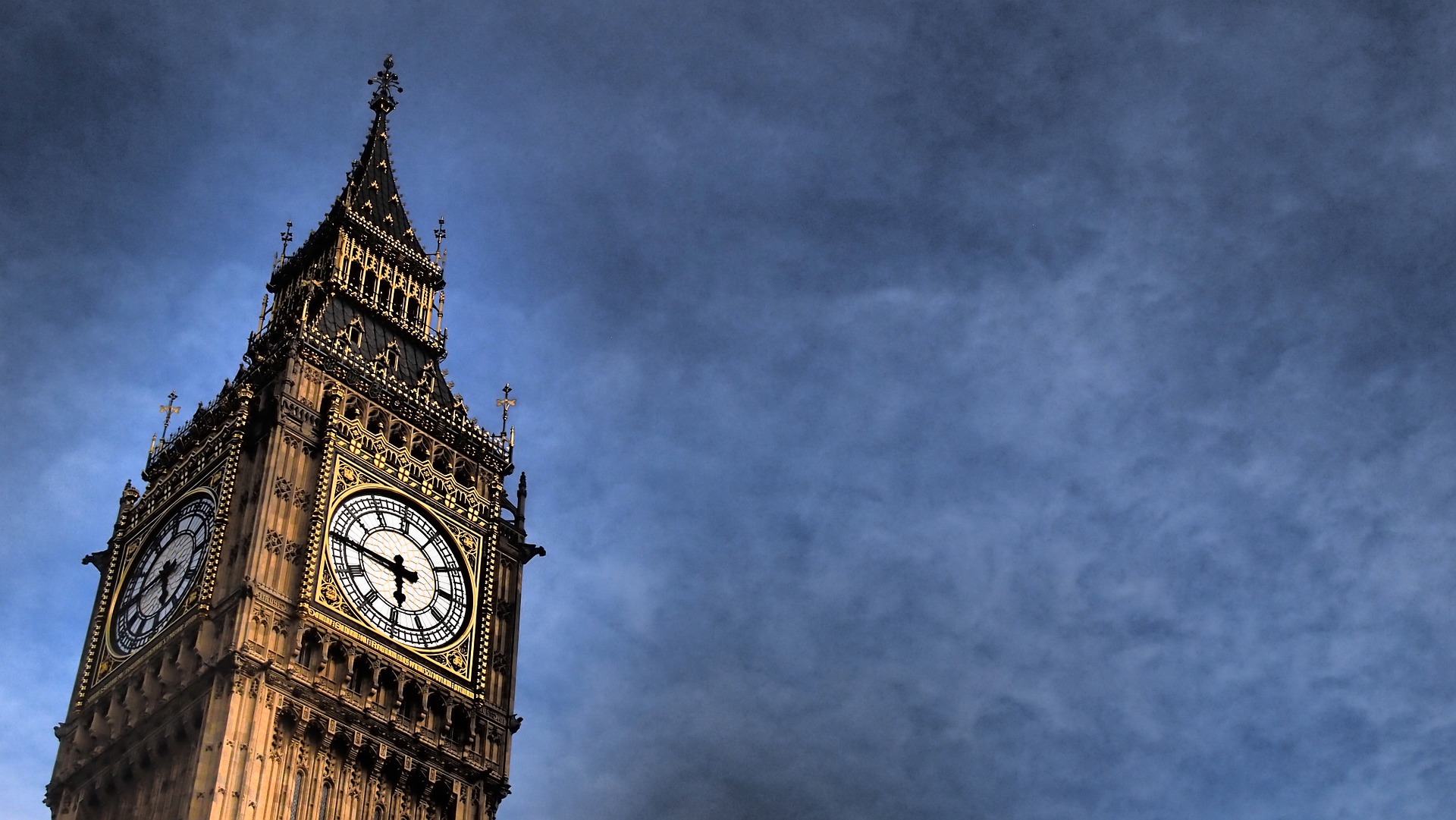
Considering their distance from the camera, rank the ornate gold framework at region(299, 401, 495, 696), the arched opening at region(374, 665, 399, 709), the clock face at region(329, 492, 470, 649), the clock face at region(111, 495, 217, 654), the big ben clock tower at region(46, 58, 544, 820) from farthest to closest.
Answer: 1. the clock face at region(329, 492, 470, 649)
2. the clock face at region(111, 495, 217, 654)
3. the ornate gold framework at region(299, 401, 495, 696)
4. the arched opening at region(374, 665, 399, 709)
5. the big ben clock tower at region(46, 58, 544, 820)

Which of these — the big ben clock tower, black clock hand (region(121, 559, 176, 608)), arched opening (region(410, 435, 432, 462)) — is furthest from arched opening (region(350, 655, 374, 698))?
arched opening (region(410, 435, 432, 462))

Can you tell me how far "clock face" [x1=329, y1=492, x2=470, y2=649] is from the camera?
71.4 metres

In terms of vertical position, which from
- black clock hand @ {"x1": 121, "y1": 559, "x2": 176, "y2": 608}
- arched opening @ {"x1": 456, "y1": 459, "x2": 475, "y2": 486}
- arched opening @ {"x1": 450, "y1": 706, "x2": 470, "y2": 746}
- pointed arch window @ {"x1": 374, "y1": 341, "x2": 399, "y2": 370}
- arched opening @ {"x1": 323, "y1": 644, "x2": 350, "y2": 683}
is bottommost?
arched opening @ {"x1": 450, "y1": 706, "x2": 470, "y2": 746}

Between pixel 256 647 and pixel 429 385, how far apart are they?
68.4 ft

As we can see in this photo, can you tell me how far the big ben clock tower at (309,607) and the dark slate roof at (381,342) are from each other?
0.50ft

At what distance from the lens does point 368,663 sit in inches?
2721

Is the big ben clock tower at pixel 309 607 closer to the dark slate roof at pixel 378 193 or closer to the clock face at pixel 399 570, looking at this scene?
the clock face at pixel 399 570

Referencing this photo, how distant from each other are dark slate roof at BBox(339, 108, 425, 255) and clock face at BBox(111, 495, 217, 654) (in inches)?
867

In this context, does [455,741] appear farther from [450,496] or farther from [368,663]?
[450,496]

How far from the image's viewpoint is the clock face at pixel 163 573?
233ft

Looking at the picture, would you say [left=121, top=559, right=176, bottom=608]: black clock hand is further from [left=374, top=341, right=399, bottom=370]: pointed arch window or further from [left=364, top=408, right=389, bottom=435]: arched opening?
[left=374, top=341, right=399, bottom=370]: pointed arch window

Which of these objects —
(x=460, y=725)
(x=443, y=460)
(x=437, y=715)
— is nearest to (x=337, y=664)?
(x=437, y=715)

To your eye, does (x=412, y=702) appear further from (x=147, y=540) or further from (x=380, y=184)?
(x=380, y=184)

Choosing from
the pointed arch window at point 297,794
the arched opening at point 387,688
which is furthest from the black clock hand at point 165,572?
the pointed arch window at point 297,794
